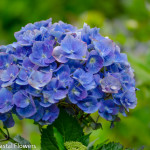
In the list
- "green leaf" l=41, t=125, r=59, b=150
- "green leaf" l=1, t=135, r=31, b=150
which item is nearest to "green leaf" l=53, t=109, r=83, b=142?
"green leaf" l=41, t=125, r=59, b=150

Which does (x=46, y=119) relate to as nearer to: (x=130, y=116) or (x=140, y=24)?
(x=130, y=116)

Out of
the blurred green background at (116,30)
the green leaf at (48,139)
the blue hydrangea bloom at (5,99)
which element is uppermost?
the blurred green background at (116,30)

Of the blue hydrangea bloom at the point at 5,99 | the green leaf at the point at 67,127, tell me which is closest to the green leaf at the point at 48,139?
the green leaf at the point at 67,127

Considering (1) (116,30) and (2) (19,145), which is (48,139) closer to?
(2) (19,145)

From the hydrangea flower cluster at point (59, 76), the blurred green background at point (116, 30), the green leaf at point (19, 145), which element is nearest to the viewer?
the hydrangea flower cluster at point (59, 76)

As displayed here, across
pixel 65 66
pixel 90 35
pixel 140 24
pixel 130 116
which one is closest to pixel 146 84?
pixel 130 116

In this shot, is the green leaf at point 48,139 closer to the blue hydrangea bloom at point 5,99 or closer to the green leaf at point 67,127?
the green leaf at point 67,127

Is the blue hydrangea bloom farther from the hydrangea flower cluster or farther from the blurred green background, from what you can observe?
the blurred green background
